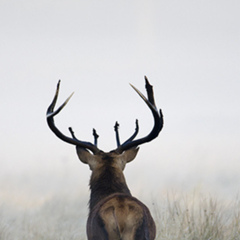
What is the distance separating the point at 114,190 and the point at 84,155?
2.34ft

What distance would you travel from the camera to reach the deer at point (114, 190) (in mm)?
7227

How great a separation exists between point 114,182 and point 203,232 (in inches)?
122

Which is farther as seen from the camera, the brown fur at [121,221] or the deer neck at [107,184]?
the deer neck at [107,184]

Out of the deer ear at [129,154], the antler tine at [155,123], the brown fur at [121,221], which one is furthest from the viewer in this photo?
the deer ear at [129,154]

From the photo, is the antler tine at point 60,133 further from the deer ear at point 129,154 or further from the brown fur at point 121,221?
the brown fur at point 121,221

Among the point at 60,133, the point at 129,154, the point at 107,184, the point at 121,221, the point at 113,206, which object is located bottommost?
the point at 121,221

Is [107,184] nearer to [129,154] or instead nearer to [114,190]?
[114,190]

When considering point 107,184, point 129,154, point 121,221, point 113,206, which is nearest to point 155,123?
point 129,154

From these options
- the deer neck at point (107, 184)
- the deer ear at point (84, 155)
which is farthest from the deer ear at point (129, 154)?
the deer ear at point (84, 155)

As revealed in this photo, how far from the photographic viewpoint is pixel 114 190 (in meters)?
8.29

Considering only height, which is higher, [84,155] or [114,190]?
[84,155]

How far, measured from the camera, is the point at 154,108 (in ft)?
27.9

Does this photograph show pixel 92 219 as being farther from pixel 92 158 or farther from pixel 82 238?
pixel 82 238

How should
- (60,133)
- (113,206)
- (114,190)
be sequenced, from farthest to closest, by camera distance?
(60,133) < (114,190) < (113,206)
